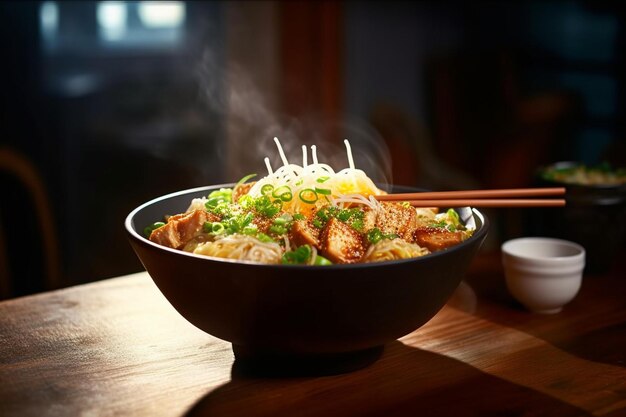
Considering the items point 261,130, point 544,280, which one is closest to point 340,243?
point 544,280

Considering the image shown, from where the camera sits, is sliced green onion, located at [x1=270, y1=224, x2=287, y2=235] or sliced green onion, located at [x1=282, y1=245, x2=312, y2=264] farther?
sliced green onion, located at [x1=270, y1=224, x2=287, y2=235]

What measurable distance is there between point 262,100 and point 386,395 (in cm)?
318

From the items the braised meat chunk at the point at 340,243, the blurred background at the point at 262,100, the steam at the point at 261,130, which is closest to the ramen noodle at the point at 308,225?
the braised meat chunk at the point at 340,243

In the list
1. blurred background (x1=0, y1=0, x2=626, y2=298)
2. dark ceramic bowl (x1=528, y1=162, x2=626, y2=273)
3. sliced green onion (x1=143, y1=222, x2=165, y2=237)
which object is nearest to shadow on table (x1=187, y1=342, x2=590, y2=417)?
sliced green onion (x1=143, y1=222, x2=165, y2=237)

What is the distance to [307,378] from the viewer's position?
1413mm

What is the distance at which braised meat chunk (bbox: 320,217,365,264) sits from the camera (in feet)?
4.64

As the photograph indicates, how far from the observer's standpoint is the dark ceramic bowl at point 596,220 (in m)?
2.09

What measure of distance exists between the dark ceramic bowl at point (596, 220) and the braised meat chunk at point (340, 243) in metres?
0.90

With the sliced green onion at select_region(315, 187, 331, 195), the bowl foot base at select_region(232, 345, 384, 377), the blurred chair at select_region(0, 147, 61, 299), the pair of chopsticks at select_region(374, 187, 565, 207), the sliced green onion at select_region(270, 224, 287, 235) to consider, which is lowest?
the blurred chair at select_region(0, 147, 61, 299)

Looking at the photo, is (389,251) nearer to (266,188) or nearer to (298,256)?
(298,256)

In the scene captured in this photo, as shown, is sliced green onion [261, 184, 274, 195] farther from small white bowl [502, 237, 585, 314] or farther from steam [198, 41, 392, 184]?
steam [198, 41, 392, 184]

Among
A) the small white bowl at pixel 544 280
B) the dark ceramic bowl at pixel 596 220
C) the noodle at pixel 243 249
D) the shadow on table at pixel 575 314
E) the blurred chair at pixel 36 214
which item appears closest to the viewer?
the noodle at pixel 243 249

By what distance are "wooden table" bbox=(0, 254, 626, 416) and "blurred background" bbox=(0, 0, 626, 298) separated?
1.53m

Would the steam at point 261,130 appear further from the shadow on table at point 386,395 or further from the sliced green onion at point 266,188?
the shadow on table at point 386,395
